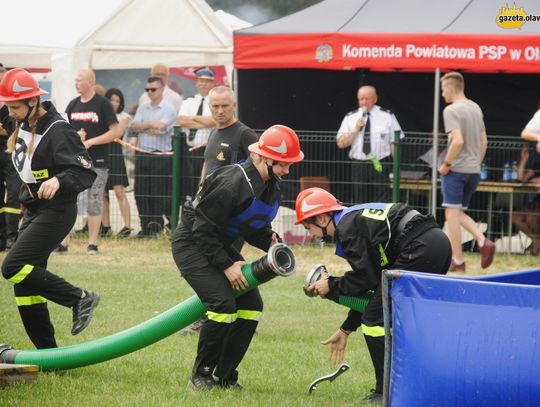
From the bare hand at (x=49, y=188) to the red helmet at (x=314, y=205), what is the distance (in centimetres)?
177

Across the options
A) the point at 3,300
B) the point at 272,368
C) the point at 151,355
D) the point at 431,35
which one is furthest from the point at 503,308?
the point at 431,35

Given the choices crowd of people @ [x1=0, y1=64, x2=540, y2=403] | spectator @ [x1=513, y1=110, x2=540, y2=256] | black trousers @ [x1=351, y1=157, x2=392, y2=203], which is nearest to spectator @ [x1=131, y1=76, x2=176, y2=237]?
black trousers @ [x1=351, y1=157, x2=392, y2=203]

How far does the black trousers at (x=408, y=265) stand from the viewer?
6617 millimetres

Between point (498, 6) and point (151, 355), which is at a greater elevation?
point (498, 6)

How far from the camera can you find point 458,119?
42.0 ft

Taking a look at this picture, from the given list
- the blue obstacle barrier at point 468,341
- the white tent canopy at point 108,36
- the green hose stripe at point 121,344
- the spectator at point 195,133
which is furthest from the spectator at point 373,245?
the white tent canopy at point 108,36

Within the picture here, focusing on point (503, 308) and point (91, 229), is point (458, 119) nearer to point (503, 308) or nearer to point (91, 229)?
point (91, 229)

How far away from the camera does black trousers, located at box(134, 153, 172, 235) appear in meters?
15.0

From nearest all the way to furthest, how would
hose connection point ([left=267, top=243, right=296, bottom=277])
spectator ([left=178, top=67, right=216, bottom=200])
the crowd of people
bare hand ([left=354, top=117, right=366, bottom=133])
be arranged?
the crowd of people
hose connection point ([left=267, top=243, right=296, bottom=277])
bare hand ([left=354, top=117, right=366, bottom=133])
spectator ([left=178, top=67, right=216, bottom=200])

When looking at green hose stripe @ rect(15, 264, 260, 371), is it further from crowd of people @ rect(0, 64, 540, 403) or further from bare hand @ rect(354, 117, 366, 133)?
bare hand @ rect(354, 117, 366, 133)

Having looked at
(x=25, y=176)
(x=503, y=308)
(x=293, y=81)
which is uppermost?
(x=293, y=81)

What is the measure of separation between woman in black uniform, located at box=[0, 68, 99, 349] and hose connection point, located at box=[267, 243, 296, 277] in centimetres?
156

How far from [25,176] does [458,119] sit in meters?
6.58

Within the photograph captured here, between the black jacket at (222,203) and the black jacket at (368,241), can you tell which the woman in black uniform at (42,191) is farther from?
the black jacket at (368,241)
